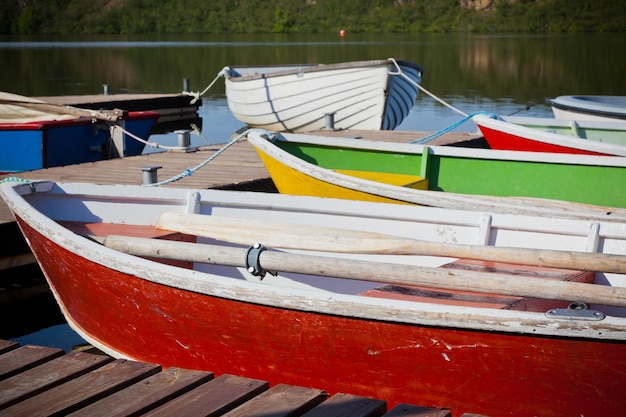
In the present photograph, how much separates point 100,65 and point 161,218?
113ft

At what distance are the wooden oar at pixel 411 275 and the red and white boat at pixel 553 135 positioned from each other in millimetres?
4038

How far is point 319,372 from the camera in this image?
447 centimetres

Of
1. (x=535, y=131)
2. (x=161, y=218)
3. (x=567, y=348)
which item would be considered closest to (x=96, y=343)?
(x=161, y=218)

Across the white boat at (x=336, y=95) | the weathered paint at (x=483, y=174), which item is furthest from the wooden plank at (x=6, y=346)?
the white boat at (x=336, y=95)

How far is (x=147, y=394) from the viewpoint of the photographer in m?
3.61

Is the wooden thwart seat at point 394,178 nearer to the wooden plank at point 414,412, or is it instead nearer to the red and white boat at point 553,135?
the red and white boat at point 553,135

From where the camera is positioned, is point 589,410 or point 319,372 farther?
point 319,372

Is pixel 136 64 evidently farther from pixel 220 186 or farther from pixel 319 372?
pixel 319 372

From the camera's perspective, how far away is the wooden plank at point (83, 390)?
3.50m

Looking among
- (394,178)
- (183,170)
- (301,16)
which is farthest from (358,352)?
(301,16)

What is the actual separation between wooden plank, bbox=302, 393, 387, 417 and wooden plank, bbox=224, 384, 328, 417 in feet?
0.17

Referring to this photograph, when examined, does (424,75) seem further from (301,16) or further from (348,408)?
(301,16)

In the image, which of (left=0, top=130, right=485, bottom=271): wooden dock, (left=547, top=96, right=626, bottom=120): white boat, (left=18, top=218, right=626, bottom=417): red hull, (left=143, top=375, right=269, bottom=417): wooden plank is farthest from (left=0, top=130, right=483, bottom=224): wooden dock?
(left=547, top=96, right=626, bottom=120): white boat

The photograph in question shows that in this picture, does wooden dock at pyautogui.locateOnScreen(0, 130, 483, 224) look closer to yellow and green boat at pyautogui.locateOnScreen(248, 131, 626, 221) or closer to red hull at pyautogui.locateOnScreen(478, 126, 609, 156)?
yellow and green boat at pyautogui.locateOnScreen(248, 131, 626, 221)
